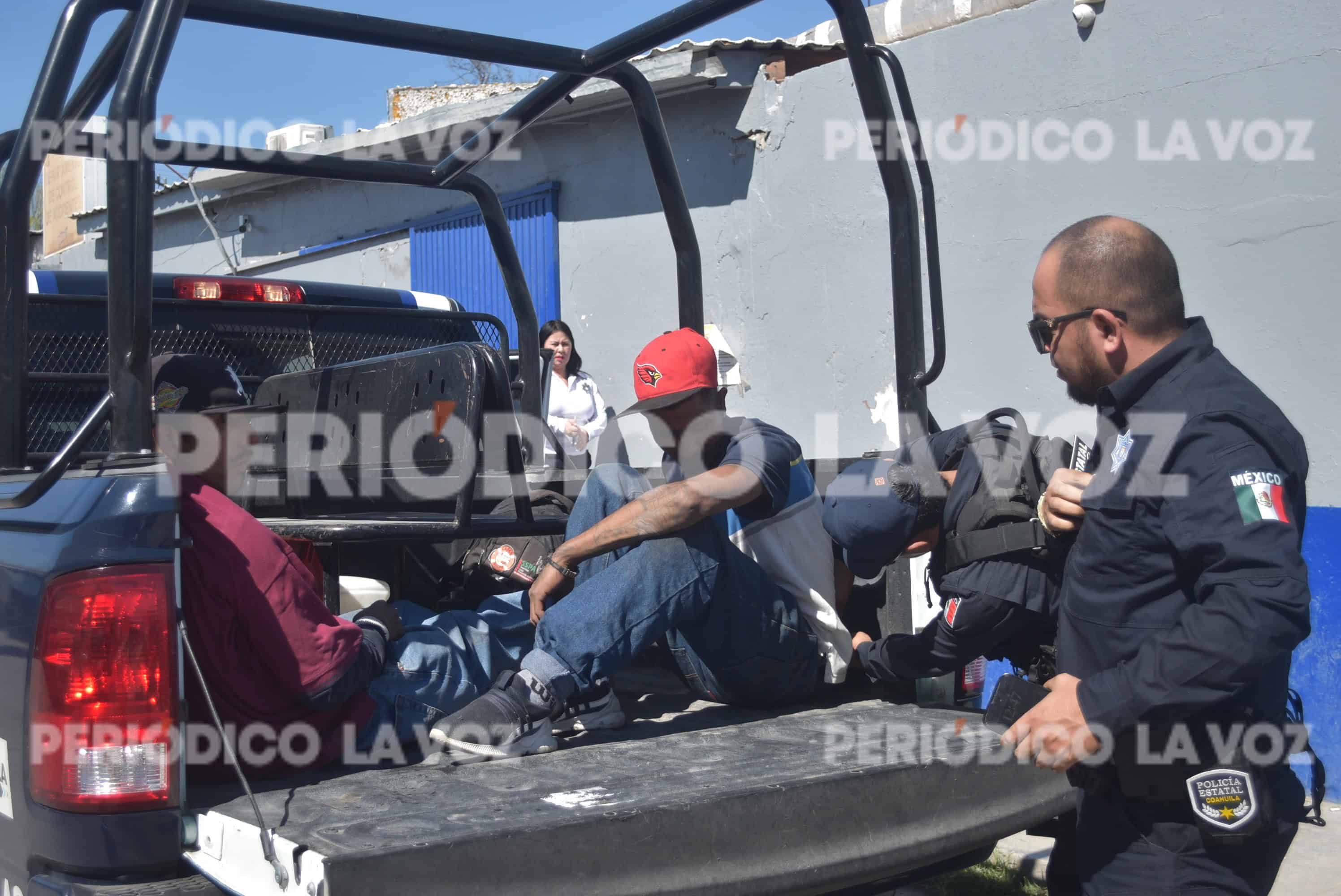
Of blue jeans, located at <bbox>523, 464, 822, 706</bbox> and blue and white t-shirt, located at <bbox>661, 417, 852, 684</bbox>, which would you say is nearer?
blue jeans, located at <bbox>523, 464, 822, 706</bbox>

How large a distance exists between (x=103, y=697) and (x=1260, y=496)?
184 centimetres

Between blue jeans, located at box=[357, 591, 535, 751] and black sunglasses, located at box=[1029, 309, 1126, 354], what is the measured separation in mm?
1462

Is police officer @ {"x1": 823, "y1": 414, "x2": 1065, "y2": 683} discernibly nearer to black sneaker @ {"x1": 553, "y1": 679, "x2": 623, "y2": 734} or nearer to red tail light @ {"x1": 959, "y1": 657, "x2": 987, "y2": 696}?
red tail light @ {"x1": 959, "y1": 657, "x2": 987, "y2": 696}

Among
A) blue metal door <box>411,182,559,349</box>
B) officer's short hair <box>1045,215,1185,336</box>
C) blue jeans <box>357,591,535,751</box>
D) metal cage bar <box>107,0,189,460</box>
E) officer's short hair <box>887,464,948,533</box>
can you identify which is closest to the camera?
officer's short hair <box>1045,215,1185,336</box>

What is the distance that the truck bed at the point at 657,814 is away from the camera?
1968mm

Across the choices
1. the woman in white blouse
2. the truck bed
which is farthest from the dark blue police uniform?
the woman in white blouse

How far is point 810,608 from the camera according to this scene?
321 cm

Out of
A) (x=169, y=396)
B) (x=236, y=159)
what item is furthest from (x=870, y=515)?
(x=236, y=159)

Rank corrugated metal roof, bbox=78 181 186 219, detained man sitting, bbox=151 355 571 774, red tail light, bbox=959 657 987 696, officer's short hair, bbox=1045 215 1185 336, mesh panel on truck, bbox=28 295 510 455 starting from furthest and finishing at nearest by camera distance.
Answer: corrugated metal roof, bbox=78 181 186 219, mesh panel on truck, bbox=28 295 510 455, red tail light, bbox=959 657 987 696, detained man sitting, bbox=151 355 571 774, officer's short hair, bbox=1045 215 1185 336

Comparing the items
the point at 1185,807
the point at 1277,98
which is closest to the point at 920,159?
the point at 1185,807

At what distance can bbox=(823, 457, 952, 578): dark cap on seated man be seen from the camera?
2531 millimetres

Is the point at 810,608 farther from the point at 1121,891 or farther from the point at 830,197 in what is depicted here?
the point at 830,197

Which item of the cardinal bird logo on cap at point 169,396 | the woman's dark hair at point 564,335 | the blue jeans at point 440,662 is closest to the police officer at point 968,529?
the blue jeans at point 440,662

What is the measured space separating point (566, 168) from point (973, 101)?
3.68m
